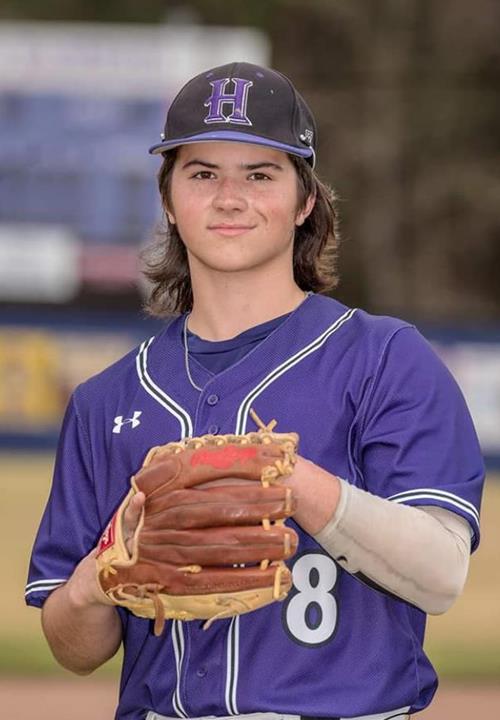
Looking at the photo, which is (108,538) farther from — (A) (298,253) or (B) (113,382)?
(A) (298,253)

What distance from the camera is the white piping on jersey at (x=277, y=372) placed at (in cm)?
243

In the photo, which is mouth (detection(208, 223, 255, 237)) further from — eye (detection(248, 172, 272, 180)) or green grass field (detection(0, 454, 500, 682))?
green grass field (detection(0, 454, 500, 682))

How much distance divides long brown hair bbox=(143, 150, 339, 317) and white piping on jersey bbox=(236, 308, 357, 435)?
0.77ft

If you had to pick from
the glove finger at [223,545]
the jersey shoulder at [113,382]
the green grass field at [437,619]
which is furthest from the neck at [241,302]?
the green grass field at [437,619]

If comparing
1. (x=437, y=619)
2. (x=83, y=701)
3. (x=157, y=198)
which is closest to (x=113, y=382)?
(x=83, y=701)

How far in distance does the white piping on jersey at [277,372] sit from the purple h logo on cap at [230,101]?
350 millimetres

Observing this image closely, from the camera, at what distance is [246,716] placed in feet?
7.62

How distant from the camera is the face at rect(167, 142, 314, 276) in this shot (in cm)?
248

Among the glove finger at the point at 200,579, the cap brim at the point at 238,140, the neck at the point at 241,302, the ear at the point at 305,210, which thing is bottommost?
the glove finger at the point at 200,579

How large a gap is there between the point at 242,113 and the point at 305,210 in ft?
0.74

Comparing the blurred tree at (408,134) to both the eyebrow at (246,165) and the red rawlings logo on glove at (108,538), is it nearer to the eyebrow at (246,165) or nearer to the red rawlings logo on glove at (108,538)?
the eyebrow at (246,165)

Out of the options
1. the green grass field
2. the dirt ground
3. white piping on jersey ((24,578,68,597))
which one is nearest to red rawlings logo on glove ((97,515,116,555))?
white piping on jersey ((24,578,68,597))

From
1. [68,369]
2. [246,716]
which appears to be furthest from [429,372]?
[68,369]

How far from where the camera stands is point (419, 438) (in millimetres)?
2332
